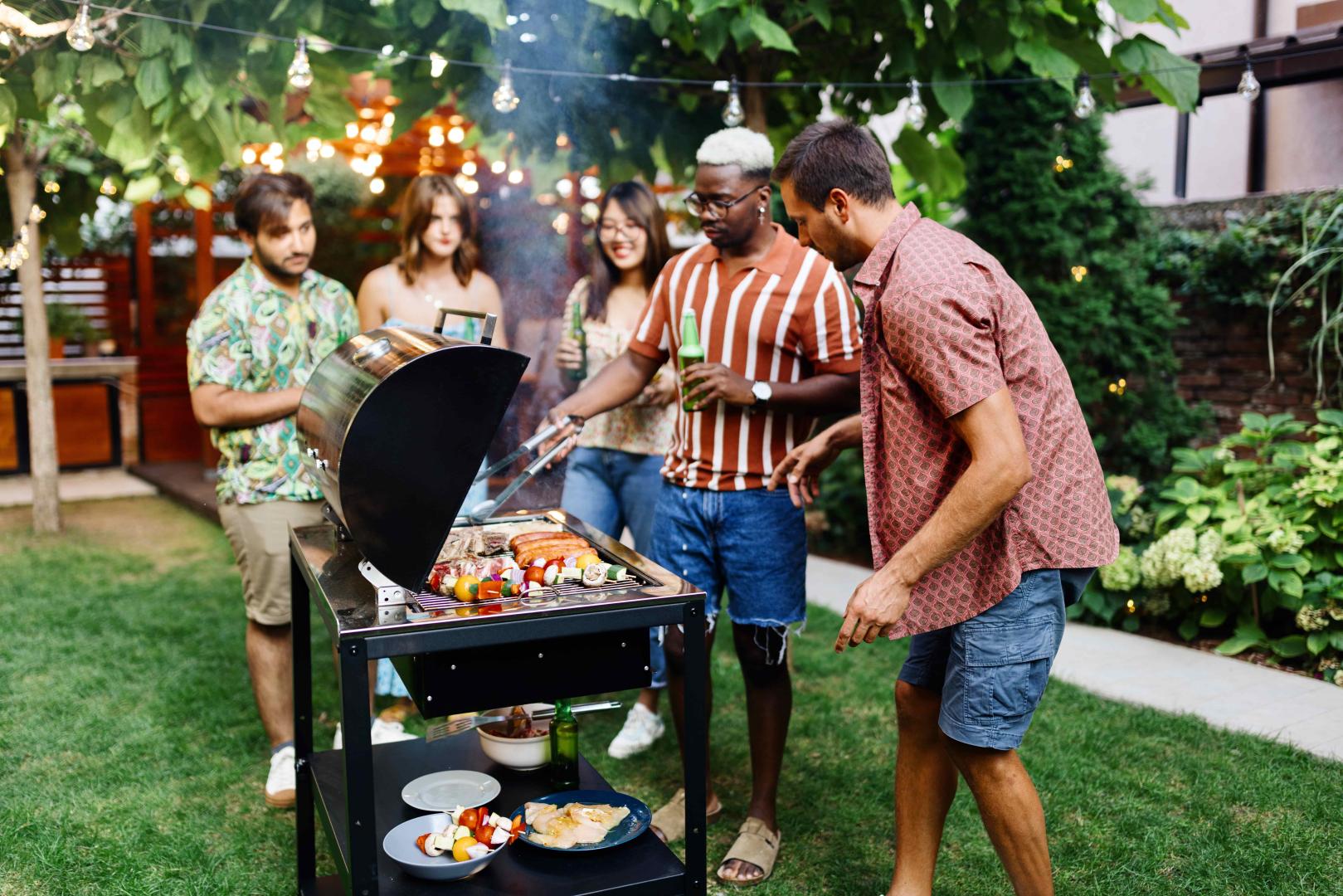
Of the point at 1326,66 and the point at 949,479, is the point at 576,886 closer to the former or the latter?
the point at 949,479

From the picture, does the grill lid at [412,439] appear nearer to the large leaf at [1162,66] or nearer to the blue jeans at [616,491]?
the blue jeans at [616,491]

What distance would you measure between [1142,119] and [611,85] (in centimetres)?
481

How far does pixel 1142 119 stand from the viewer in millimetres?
8031

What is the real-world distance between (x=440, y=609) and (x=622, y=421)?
211cm

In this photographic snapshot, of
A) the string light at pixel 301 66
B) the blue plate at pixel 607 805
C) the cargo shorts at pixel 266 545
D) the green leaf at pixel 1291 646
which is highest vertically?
the string light at pixel 301 66

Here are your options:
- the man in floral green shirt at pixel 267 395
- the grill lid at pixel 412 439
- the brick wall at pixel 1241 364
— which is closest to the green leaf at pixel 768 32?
the man in floral green shirt at pixel 267 395

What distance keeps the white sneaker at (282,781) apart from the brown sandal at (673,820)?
125 cm

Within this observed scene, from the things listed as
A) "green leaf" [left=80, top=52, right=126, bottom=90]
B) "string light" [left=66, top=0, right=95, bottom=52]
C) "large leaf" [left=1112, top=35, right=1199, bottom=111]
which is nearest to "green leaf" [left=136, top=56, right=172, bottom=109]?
"green leaf" [left=80, top=52, right=126, bottom=90]

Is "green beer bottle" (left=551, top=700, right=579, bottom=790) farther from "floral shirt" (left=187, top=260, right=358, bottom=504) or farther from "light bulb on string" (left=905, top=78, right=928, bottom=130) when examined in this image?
"light bulb on string" (left=905, top=78, right=928, bottom=130)

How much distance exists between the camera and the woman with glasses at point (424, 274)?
166 inches

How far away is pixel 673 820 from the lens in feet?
11.4

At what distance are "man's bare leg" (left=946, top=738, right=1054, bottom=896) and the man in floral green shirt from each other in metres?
2.39

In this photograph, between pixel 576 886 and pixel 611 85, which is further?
pixel 611 85

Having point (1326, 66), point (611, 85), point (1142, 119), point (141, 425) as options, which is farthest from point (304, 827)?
point (141, 425)
